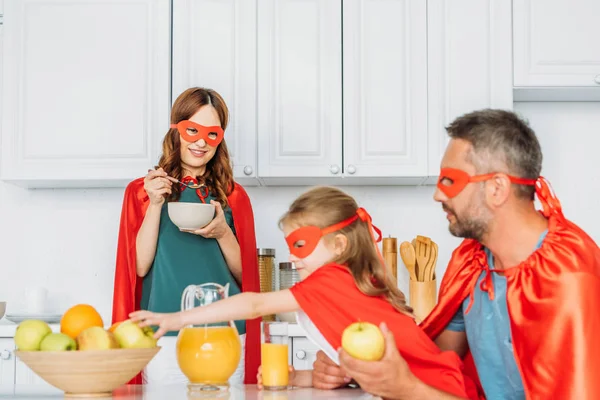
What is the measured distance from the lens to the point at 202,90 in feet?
9.07

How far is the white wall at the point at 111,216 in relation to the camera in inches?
139

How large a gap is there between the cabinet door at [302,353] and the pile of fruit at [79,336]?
152cm

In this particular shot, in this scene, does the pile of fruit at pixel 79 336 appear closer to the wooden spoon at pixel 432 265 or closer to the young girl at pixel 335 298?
the young girl at pixel 335 298

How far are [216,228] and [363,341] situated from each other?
1.14m

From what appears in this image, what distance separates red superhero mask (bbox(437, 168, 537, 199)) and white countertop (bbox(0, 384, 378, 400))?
1.65ft

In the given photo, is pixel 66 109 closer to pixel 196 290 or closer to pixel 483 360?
pixel 196 290

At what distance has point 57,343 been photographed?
1.40m

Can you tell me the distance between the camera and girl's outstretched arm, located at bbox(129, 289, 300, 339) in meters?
1.52

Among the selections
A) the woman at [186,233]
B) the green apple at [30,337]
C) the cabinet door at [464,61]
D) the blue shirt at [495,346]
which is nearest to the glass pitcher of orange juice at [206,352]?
the green apple at [30,337]

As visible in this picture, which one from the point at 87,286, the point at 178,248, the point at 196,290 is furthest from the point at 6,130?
the point at 196,290

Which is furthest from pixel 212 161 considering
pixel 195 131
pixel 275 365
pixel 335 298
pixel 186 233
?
pixel 275 365

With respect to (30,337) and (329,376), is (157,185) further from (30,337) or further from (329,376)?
(30,337)

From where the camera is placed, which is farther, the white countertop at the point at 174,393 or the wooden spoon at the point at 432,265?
the wooden spoon at the point at 432,265

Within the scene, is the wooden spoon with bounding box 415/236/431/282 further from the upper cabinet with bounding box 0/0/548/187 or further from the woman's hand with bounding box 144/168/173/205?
the woman's hand with bounding box 144/168/173/205
